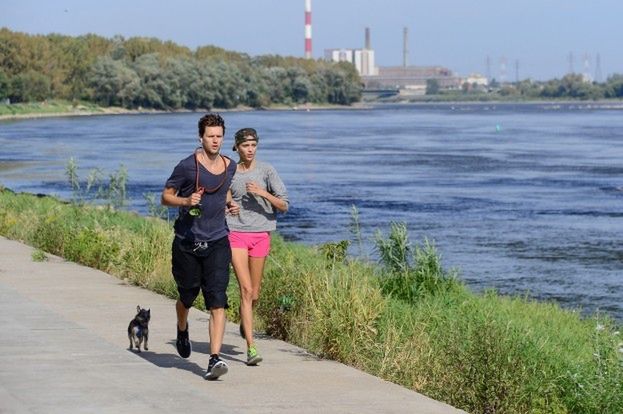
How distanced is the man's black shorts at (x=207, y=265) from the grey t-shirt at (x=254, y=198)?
790 millimetres

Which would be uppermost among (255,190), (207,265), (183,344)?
(255,190)

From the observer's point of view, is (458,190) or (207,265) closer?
(207,265)

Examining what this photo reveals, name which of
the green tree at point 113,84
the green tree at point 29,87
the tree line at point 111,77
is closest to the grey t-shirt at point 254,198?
the tree line at point 111,77

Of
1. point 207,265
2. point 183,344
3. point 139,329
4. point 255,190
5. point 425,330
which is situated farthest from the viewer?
point 425,330

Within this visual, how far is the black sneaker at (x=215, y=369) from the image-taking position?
8.73m

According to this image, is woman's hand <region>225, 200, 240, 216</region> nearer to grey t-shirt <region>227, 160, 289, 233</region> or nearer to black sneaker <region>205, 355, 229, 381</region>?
grey t-shirt <region>227, 160, 289, 233</region>

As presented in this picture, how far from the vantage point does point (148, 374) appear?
28.6 ft

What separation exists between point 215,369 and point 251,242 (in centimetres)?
152

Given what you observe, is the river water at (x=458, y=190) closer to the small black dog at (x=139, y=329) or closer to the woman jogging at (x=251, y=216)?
the woman jogging at (x=251, y=216)

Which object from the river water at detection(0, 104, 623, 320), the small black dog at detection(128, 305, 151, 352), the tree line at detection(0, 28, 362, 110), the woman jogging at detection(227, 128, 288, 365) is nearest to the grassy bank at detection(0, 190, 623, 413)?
the woman jogging at detection(227, 128, 288, 365)

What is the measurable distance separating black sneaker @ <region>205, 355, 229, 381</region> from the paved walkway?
83mm

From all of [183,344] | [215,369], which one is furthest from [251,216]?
[215,369]

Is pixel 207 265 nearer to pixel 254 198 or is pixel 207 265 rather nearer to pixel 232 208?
pixel 232 208

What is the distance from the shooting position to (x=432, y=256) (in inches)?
539
